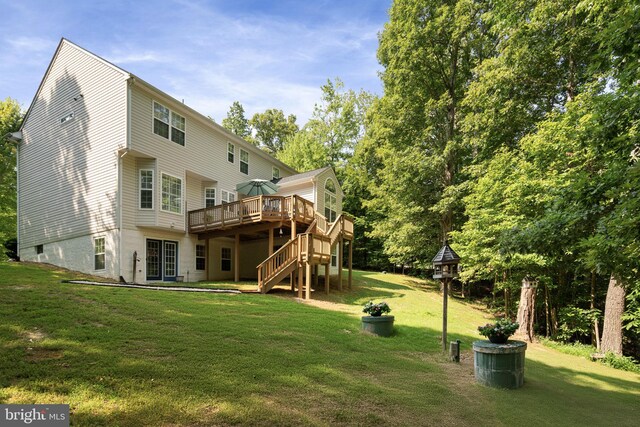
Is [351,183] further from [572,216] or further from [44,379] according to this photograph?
[44,379]

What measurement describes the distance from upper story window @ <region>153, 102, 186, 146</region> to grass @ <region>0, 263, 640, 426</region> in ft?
26.7

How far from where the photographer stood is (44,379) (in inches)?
161

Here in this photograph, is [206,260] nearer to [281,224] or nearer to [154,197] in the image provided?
[154,197]

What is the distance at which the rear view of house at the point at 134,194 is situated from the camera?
543 inches

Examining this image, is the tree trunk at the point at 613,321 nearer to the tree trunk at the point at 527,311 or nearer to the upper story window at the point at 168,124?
the tree trunk at the point at 527,311

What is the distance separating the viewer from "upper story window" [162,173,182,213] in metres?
15.0

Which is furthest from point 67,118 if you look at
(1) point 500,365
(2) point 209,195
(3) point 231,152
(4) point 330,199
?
(1) point 500,365

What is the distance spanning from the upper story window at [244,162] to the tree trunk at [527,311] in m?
14.7

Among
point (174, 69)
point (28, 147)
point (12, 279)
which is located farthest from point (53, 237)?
point (174, 69)

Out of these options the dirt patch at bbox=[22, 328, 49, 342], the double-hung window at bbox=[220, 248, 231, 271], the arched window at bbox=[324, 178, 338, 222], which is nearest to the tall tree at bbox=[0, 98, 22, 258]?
the double-hung window at bbox=[220, 248, 231, 271]

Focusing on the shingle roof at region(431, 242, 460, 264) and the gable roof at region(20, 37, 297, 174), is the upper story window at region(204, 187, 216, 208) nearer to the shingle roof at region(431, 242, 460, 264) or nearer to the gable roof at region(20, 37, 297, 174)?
the gable roof at region(20, 37, 297, 174)

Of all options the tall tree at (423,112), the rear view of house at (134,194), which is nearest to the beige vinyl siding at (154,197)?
the rear view of house at (134,194)

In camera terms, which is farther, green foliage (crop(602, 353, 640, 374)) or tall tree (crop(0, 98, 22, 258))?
tall tree (crop(0, 98, 22, 258))

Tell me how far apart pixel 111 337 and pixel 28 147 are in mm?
17398
